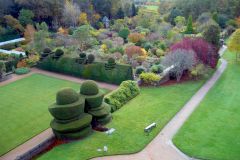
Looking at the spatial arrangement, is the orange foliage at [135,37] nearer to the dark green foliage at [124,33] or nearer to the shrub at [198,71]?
the dark green foliage at [124,33]

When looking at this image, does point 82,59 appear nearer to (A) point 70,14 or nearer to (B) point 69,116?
(B) point 69,116

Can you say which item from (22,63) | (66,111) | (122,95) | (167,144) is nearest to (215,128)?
(167,144)

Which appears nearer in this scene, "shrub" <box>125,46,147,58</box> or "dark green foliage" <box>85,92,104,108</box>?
"dark green foliage" <box>85,92,104,108</box>

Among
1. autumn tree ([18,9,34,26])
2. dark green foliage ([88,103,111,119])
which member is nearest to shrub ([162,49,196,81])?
dark green foliage ([88,103,111,119])

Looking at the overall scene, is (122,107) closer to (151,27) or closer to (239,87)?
(239,87)

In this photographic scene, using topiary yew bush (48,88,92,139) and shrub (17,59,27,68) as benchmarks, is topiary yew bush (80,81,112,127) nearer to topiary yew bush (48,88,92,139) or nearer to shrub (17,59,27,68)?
topiary yew bush (48,88,92,139)

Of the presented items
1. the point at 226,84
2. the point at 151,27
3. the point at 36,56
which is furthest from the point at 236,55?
the point at 36,56
